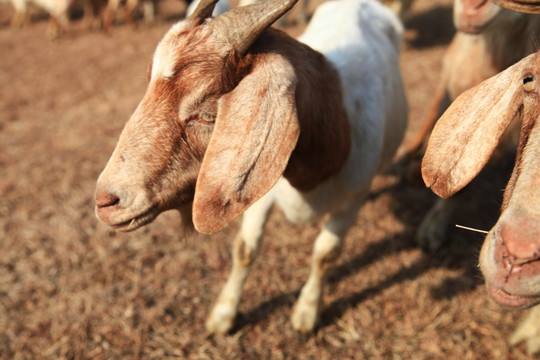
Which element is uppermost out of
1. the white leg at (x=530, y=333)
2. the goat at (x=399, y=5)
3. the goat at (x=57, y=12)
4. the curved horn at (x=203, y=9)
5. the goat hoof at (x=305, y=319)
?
the curved horn at (x=203, y=9)

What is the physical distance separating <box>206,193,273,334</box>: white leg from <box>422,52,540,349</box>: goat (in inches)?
54.9

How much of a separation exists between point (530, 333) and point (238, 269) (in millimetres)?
2089

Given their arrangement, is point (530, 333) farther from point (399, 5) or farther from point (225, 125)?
point (399, 5)

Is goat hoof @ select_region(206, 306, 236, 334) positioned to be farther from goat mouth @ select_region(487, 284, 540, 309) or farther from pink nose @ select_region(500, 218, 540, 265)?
pink nose @ select_region(500, 218, 540, 265)

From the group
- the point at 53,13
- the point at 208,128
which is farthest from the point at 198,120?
the point at 53,13

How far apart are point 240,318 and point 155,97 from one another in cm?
203

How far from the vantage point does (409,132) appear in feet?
18.6

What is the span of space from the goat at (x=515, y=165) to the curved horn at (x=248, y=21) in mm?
844

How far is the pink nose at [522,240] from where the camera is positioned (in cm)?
143

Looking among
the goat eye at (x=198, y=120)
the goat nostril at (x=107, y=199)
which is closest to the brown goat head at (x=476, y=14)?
the goat eye at (x=198, y=120)

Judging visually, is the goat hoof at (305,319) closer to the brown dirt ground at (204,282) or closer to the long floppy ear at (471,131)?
the brown dirt ground at (204,282)

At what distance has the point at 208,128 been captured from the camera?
199 cm

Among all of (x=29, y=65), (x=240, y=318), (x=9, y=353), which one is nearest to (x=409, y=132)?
(x=240, y=318)

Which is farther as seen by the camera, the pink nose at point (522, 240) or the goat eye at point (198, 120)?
the goat eye at point (198, 120)
